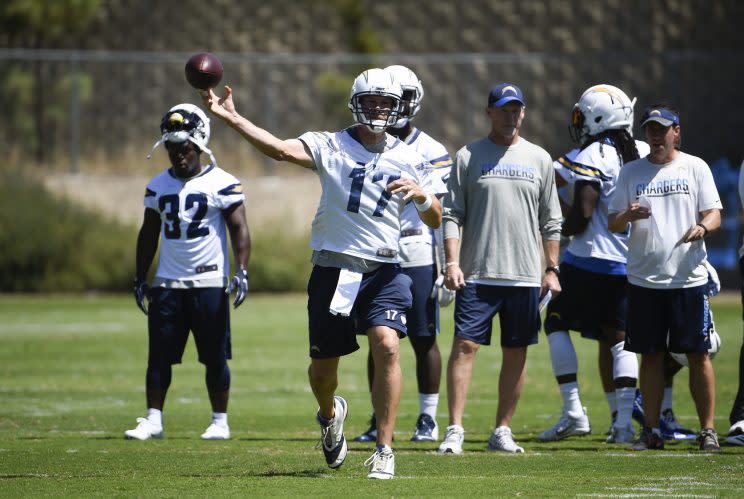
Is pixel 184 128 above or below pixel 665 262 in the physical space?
above

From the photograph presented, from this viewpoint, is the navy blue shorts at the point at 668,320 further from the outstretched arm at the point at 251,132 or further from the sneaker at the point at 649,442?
the outstretched arm at the point at 251,132

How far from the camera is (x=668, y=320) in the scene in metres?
8.02

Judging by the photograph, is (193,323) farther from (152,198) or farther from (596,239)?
(596,239)

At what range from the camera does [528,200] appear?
26.7 feet

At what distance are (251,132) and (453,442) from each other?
7.88 ft

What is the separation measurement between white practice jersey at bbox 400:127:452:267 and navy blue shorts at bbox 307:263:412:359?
1.60 m

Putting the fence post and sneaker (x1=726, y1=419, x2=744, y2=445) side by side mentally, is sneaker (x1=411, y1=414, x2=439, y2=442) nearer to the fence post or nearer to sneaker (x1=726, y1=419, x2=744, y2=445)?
sneaker (x1=726, y1=419, x2=744, y2=445)

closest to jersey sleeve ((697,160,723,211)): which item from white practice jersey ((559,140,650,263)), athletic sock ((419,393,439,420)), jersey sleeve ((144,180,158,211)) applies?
white practice jersey ((559,140,650,263))

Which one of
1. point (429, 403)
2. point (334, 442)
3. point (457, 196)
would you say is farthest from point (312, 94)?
point (334, 442)

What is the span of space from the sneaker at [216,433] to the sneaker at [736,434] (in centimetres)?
321

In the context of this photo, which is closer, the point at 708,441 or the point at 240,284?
the point at 708,441

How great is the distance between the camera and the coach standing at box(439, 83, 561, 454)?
26.5ft

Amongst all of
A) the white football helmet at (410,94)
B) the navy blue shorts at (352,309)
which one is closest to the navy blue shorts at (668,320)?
the navy blue shorts at (352,309)

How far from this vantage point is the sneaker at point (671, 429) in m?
8.70
